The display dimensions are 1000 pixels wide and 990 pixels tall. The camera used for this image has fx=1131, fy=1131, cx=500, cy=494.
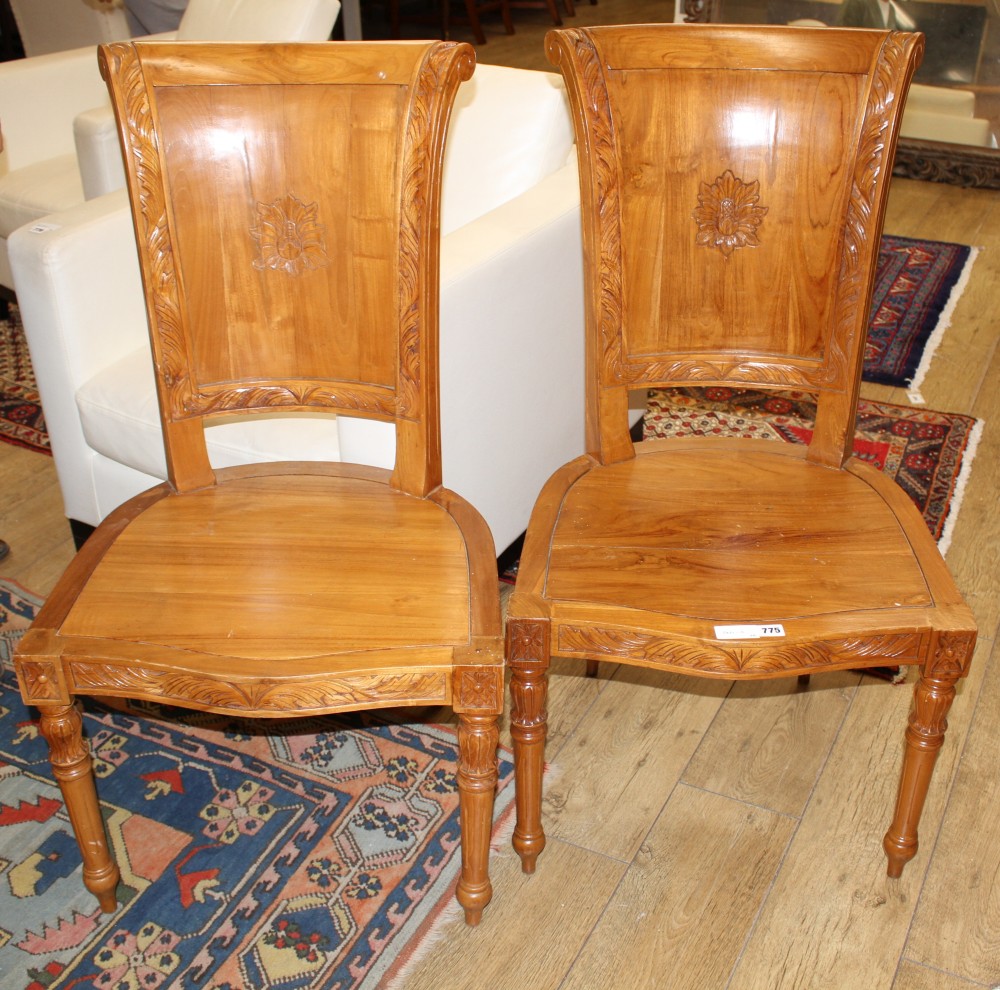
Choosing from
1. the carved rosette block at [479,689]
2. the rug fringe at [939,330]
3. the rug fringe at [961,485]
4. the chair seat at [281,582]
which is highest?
the chair seat at [281,582]

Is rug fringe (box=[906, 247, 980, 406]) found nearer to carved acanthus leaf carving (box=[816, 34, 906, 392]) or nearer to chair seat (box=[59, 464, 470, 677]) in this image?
carved acanthus leaf carving (box=[816, 34, 906, 392])

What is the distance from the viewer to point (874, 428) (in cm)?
256

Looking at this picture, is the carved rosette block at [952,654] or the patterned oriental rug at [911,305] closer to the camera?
the carved rosette block at [952,654]

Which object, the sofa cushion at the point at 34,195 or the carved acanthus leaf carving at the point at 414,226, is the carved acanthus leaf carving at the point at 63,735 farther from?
the sofa cushion at the point at 34,195

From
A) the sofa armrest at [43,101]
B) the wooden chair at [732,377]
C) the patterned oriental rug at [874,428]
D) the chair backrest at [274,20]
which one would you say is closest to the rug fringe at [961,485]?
the patterned oriental rug at [874,428]

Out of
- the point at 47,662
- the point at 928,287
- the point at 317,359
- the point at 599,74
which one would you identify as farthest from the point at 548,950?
the point at 928,287

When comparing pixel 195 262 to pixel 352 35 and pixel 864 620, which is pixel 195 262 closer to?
pixel 864 620

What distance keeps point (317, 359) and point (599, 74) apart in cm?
52

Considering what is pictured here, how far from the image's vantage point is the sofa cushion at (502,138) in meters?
1.96

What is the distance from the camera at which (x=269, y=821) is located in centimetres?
161

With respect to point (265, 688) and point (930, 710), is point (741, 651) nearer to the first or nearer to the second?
point (930, 710)

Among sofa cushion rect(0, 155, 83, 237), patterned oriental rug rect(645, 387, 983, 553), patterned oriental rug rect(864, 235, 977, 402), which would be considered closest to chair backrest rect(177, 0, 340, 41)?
sofa cushion rect(0, 155, 83, 237)

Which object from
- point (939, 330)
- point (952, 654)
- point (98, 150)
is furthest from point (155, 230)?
point (939, 330)

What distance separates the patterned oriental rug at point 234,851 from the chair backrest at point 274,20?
4.80ft
